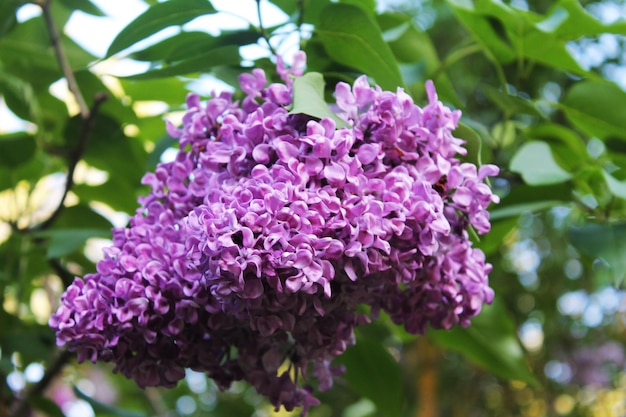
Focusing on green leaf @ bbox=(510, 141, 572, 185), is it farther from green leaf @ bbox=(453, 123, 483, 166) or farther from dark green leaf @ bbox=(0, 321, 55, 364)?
dark green leaf @ bbox=(0, 321, 55, 364)

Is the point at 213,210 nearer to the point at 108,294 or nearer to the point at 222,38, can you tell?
the point at 108,294

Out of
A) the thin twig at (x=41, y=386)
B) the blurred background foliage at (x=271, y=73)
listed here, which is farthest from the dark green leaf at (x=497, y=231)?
the thin twig at (x=41, y=386)

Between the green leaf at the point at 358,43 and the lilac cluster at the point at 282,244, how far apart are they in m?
0.05

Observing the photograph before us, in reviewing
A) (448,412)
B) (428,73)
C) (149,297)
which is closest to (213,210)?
(149,297)

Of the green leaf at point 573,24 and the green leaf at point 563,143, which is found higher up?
the green leaf at point 573,24

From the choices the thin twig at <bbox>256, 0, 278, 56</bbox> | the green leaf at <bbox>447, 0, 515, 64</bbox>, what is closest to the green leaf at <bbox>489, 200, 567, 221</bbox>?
the green leaf at <bbox>447, 0, 515, 64</bbox>

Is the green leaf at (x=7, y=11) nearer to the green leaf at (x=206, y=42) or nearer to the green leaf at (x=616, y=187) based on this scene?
the green leaf at (x=206, y=42)

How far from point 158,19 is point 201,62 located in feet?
0.15

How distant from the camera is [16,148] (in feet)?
2.95

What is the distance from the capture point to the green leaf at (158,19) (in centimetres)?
60

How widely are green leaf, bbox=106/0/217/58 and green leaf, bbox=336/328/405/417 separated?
1.16ft

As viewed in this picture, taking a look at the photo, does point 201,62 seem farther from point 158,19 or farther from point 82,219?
point 82,219

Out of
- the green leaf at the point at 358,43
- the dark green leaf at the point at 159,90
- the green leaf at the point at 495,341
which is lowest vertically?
the green leaf at the point at 495,341

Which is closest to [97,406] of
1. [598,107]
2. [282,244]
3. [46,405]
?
[46,405]
